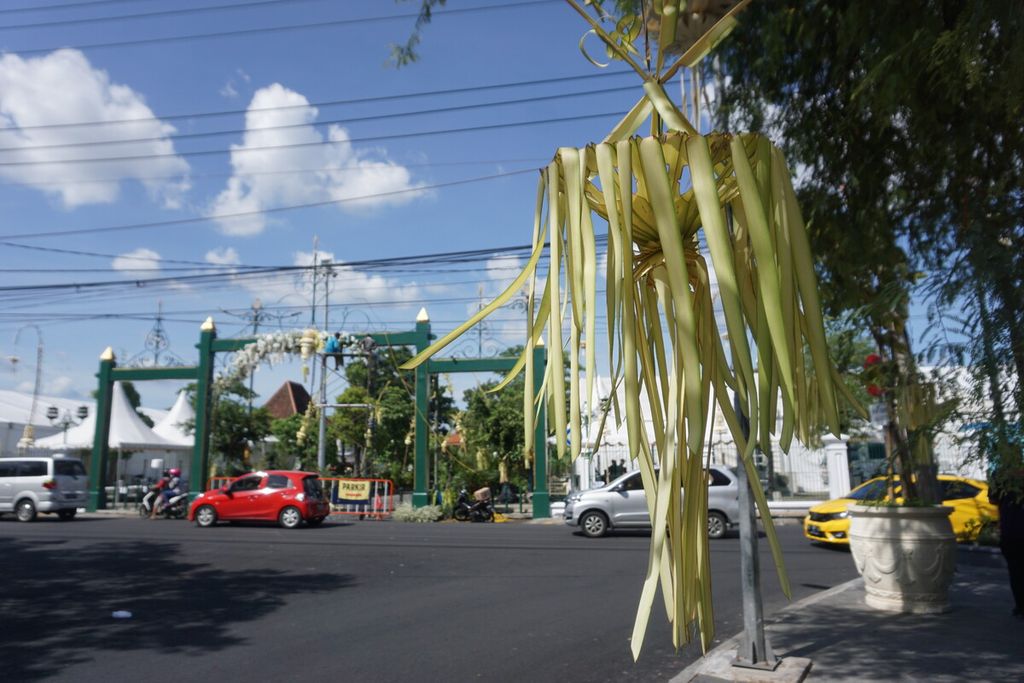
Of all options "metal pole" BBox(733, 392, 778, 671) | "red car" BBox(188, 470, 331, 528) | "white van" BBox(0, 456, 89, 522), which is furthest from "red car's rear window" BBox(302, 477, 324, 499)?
"metal pole" BBox(733, 392, 778, 671)

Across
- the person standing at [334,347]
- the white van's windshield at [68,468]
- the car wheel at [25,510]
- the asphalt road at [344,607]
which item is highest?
the person standing at [334,347]

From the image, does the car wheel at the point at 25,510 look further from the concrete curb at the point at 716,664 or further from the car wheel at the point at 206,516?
the concrete curb at the point at 716,664

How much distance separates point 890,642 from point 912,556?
1.28 metres

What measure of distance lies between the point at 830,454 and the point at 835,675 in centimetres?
1774

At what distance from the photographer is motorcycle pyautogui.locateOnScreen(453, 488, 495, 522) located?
766 inches

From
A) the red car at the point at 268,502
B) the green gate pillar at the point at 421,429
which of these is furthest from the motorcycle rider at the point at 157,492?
the green gate pillar at the point at 421,429

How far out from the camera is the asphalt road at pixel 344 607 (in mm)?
5434

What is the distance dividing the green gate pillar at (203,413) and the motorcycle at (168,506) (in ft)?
2.99

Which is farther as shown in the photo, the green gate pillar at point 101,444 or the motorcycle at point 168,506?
the green gate pillar at point 101,444

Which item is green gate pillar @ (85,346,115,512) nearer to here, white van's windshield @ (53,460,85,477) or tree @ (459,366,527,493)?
white van's windshield @ (53,460,85,477)

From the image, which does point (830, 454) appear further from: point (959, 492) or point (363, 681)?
point (363, 681)

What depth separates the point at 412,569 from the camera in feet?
34.2

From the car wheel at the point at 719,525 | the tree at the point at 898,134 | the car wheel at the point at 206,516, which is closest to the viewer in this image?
the tree at the point at 898,134

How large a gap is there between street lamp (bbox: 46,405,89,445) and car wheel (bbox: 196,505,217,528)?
16048mm
